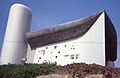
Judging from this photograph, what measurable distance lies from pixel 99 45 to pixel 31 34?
9.68 m

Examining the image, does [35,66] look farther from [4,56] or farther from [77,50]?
[4,56]

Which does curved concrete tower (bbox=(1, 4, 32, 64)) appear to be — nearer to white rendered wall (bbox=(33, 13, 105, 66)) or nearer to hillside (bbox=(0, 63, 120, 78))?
white rendered wall (bbox=(33, 13, 105, 66))

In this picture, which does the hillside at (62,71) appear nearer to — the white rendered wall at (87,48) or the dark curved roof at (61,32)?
the white rendered wall at (87,48)

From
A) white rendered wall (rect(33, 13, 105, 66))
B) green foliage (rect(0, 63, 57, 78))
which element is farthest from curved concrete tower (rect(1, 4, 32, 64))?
green foliage (rect(0, 63, 57, 78))

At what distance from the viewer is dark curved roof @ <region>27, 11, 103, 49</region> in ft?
78.7

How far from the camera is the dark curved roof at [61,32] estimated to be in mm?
24000

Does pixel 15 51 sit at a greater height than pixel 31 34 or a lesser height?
lesser

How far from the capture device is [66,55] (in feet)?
82.3

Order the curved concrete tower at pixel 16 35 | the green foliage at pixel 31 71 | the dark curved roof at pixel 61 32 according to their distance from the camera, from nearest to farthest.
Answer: the green foliage at pixel 31 71 → the dark curved roof at pixel 61 32 → the curved concrete tower at pixel 16 35

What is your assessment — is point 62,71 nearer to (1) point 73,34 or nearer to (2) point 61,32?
(1) point 73,34

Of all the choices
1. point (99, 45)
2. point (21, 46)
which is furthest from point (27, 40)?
point (99, 45)

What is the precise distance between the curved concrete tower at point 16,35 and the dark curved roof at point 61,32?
1.30 m

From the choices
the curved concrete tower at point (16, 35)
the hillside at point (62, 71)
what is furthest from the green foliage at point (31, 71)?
the curved concrete tower at point (16, 35)

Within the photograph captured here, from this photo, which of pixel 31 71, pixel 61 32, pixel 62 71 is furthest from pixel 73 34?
pixel 62 71
